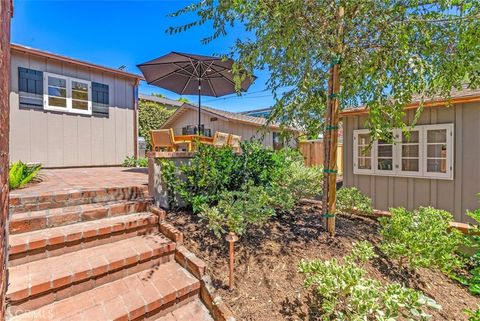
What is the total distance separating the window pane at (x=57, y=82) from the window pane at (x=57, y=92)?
12 cm

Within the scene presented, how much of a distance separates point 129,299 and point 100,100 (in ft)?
25.5

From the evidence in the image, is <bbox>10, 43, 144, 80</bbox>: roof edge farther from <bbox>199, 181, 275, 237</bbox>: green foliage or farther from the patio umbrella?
<bbox>199, 181, 275, 237</bbox>: green foliage

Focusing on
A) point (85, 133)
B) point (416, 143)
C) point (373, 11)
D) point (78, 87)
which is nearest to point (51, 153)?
point (85, 133)

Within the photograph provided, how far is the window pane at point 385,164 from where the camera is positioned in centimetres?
639

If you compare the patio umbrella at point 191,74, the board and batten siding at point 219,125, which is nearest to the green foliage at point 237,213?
the patio umbrella at point 191,74

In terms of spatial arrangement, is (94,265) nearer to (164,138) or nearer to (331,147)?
(331,147)

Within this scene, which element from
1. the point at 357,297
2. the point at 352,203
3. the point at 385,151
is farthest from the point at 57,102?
the point at 385,151

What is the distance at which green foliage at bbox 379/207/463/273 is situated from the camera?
2916 mm

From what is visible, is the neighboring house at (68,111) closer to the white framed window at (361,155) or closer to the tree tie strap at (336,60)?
the white framed window at (361,155)

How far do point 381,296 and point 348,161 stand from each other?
18.2ft

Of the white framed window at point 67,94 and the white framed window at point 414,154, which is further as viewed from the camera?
the white framed window at point 67,94

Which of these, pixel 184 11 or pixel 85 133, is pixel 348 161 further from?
pixel 85 133

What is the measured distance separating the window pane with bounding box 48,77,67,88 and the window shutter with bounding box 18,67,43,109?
219 millimetres

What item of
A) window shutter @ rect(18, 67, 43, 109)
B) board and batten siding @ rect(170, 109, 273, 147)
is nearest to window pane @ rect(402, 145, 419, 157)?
board and batten siding @ rect(170, 109, 273, 147)
